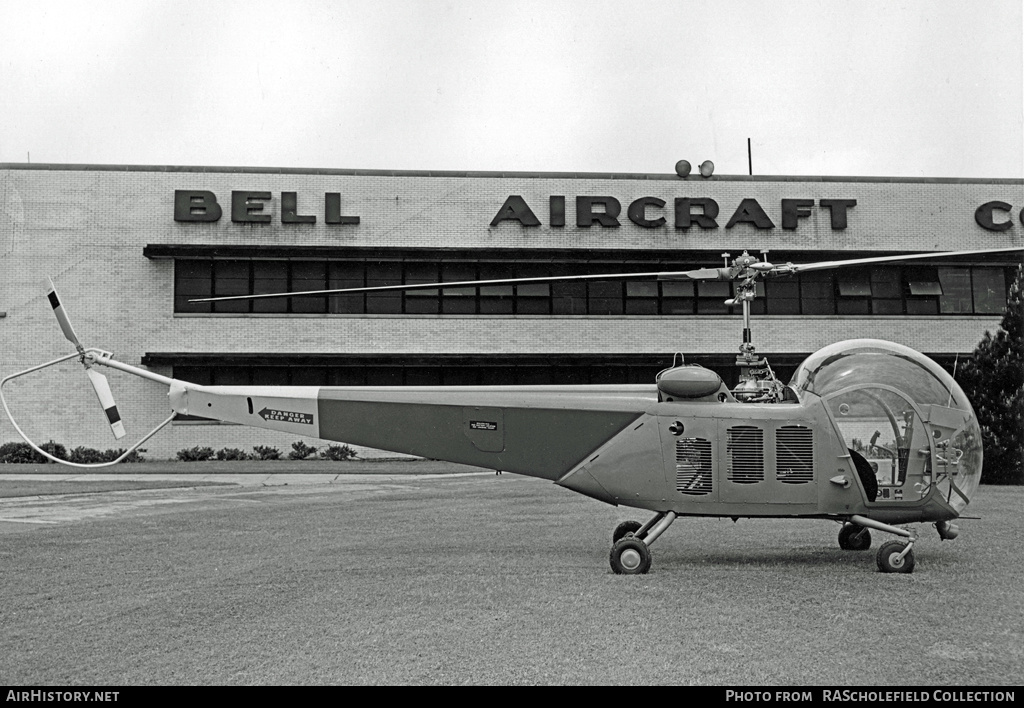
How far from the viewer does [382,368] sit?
27188 millimetres

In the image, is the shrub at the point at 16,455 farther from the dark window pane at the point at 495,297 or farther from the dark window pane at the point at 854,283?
the dark window pane at the point at 854,283

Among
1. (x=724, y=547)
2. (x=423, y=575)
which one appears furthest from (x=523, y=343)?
(x=423, y=575)

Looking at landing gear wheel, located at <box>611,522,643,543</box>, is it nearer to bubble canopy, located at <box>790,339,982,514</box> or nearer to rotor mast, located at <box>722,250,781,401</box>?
rotor mast, located at <box>722,250,781,401</box>

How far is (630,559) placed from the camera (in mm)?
8492

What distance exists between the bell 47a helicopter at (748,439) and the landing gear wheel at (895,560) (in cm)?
1

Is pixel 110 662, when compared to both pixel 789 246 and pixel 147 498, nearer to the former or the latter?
pixel 147 498

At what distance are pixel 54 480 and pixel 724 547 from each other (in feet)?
52.6

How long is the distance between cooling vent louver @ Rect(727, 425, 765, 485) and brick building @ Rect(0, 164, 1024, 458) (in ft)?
59.8

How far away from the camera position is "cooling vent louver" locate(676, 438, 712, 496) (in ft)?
29.3

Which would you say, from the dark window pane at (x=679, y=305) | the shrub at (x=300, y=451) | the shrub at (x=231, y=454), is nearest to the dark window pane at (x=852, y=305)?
the dark window pane at (x=679, y=305)

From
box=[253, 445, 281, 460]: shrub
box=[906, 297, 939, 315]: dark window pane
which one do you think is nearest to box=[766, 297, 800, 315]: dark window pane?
box=[906, 297, 939, 315]: dark window pane

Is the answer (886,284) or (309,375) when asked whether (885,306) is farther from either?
(309,375)

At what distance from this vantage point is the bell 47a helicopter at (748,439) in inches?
346

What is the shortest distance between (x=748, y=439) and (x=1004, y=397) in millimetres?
14967
